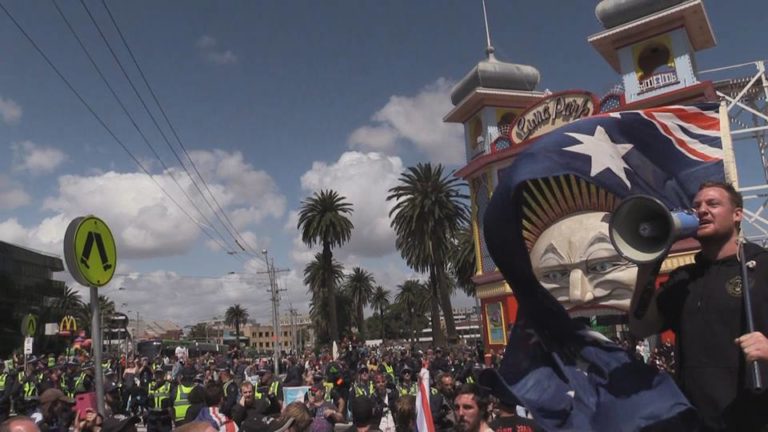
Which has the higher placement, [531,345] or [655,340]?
[531,345]

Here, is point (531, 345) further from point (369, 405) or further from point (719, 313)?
point (369, 405)

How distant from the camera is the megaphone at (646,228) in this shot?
2447 mm

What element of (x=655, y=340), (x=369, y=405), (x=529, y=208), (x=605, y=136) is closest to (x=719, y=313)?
Result: (x=605, y=136)

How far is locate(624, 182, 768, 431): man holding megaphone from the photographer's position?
7.52 ft

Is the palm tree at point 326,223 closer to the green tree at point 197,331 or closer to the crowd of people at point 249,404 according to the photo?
the crowd of people at point 249,404

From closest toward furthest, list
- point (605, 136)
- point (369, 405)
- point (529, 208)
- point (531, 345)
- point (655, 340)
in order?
point (531, 345)
point (605, 136)
point (369, 405)
point (529, 208)
point (655, 340)

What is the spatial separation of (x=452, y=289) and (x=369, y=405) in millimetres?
A: 50267

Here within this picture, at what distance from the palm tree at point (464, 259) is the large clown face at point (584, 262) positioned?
80.9ft

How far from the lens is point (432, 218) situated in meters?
36.0

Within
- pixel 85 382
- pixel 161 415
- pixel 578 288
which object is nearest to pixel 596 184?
pixel 161 415

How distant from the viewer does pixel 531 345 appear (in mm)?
4180

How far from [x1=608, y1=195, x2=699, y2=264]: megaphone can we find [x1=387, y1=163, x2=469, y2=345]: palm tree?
107 feet

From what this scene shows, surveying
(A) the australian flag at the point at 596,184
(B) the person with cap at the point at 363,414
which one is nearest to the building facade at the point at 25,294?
(B) the person with cap at the point at 363,414

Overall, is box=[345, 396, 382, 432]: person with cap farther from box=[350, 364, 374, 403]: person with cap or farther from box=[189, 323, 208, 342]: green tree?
box=[189, 323, 208, 342]: green tree
